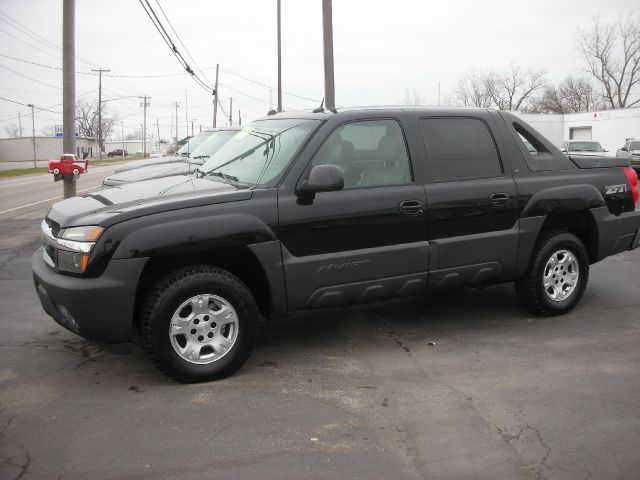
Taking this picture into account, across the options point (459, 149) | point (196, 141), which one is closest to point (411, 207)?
point (459, 149)

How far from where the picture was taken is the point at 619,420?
349 cm

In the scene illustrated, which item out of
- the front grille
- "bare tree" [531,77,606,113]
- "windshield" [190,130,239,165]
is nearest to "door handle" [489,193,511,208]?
the front grille

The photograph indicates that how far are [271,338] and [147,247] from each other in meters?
1.63

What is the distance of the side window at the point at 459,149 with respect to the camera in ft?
16.0

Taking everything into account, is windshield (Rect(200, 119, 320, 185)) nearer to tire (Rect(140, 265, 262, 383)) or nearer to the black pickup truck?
the black pickup truck

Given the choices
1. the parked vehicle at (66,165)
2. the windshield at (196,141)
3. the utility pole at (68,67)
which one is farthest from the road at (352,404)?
the windshield at (196,141)

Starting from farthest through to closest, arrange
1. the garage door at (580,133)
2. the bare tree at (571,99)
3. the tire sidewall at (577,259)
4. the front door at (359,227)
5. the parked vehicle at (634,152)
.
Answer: the bare tree at (571,99), the garage door at (580,133), the parked vehicle at (634,152), the tire sidewall at (577,259), the front door at (359,227)

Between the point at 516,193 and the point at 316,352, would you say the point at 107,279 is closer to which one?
the point at 316,352

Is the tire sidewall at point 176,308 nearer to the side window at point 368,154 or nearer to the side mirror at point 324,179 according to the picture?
the side mirror at point 324,179

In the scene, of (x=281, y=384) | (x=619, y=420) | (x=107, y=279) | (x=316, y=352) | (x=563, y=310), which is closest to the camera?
(x=619, y=420)

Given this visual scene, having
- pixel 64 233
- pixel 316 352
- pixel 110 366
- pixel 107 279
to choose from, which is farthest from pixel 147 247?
pixel 316 352

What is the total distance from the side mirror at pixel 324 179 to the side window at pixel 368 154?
30 cm

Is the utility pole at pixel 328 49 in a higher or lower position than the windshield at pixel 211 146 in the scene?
higher

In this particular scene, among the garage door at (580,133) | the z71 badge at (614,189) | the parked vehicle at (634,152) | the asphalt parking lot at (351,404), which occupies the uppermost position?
the garage door at (580,133)
